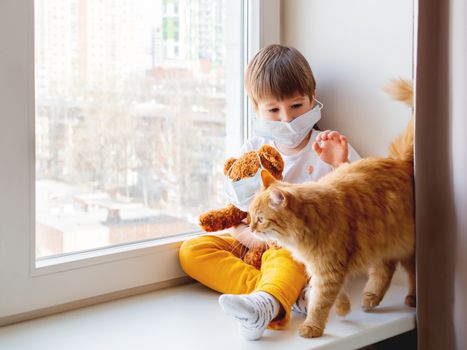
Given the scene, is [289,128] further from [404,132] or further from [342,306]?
[342,306]

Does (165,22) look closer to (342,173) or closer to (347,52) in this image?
(347,52)

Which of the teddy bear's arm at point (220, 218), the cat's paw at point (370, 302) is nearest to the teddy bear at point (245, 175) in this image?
the teddy bear's arm at point (220, 218)

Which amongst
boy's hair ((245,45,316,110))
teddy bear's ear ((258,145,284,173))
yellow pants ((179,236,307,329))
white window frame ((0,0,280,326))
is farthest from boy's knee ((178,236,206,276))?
boy's hair ((245,45,316,110))

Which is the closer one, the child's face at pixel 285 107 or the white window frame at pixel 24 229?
the white window frame at pixel 24 229

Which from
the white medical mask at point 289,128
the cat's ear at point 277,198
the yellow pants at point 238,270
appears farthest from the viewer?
the white medical mask at point 289,128

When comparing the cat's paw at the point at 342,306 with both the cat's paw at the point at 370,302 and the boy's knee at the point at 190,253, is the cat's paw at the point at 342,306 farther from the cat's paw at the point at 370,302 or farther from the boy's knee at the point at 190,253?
the boy's knee at the point at 190,253

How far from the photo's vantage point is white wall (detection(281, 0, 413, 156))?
135cm

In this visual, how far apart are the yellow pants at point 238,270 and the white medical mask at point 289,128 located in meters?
0.27

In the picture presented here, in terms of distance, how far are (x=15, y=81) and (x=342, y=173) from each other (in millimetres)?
651

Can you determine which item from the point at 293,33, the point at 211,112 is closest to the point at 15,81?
the point at 211,112

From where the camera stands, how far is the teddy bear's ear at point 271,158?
49.5 inches

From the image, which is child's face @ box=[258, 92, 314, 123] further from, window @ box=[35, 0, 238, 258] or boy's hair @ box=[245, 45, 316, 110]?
window @ box=[35, 0, 238, 258]

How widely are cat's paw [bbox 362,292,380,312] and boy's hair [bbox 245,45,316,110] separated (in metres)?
0.48

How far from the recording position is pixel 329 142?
4.12 ft
